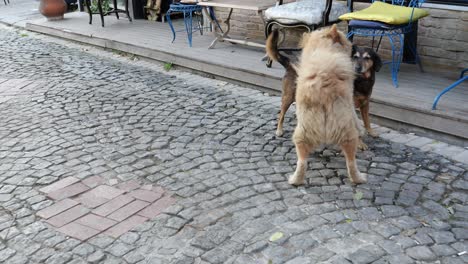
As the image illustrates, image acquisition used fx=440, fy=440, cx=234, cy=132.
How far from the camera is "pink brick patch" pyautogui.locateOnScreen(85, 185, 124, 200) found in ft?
11.1

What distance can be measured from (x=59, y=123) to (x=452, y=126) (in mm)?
3986

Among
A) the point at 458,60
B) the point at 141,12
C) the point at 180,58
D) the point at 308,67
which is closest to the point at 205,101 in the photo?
the point at 180,58

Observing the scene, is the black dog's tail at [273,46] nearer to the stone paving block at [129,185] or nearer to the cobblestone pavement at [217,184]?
the cobblestone pavement at [217,184]

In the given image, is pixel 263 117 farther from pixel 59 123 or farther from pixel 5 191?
pixel 5 191

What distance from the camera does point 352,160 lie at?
3258 millimetres

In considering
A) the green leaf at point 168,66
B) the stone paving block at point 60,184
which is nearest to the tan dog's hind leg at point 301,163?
the stone paving block at point 60,184

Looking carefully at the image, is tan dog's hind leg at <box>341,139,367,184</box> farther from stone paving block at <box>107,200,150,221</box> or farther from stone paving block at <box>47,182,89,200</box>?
stone paving block at <box>47,182,89,200</box>

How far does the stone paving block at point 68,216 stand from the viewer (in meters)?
3.09

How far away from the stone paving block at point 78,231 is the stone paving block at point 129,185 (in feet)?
1.72

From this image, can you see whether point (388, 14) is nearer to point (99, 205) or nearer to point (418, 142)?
point (418, 142)

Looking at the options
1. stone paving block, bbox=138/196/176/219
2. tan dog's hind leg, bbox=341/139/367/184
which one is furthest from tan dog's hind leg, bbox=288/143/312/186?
stone paving block, bbox=138/196/176/219

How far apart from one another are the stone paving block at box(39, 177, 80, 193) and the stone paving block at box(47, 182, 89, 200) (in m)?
0.04

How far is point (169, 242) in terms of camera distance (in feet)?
9.21

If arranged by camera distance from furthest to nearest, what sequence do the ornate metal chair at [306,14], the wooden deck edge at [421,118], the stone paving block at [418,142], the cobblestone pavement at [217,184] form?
the ornate metal chair at [306,14], the stone paving block at [418,142], the wooden deck edge at [421,118], the cobblestone pavement at [217,184]
